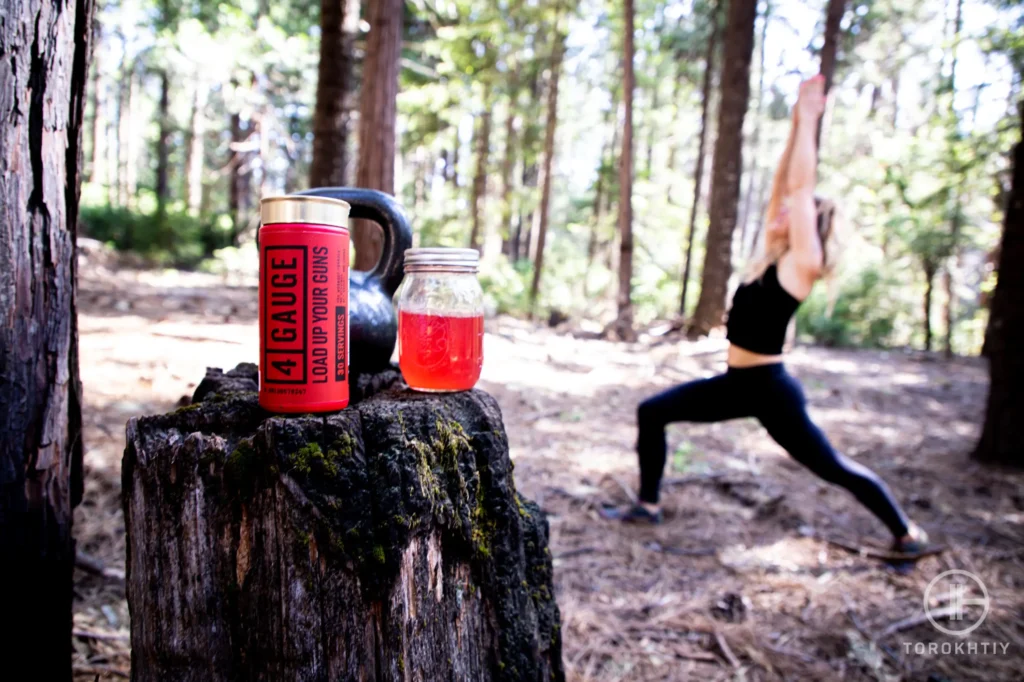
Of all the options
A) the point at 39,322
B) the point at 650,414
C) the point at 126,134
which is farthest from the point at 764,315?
the point at 126,134

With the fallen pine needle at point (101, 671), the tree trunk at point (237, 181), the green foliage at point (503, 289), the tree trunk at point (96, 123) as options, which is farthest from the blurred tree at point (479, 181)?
the fallen pine needle at point (101, 671)

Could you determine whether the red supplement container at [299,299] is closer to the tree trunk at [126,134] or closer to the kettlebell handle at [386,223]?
the kettlebell handle at [386,223]

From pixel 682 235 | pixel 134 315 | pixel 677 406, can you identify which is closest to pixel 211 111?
pixel 682 235

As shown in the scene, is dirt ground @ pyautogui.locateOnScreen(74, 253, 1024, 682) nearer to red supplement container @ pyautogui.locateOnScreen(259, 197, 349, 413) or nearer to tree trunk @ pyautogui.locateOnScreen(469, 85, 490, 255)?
red supplement container @ pyautogui.locateOnScreen(259, 197, 349, 413)

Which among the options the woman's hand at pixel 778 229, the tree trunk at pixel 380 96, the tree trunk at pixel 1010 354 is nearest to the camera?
the woman's hand at pixel 778 229

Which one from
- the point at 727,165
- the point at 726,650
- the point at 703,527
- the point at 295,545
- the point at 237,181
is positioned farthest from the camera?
the point at 237,181

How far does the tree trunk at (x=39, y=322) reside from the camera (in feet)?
4.28

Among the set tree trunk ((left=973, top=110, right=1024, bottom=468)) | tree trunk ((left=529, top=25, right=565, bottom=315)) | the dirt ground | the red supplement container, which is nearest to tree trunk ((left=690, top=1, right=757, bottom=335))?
the dirt ground

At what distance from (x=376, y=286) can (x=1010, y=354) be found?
17.0 feet

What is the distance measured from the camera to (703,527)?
12.0ft

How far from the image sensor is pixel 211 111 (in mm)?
28719

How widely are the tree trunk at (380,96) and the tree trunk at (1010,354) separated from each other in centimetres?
546

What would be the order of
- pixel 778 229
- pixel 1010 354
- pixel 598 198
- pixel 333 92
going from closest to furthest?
pixel 778 229, pixel 1010 354, pixel 333 92, pixel 598 198

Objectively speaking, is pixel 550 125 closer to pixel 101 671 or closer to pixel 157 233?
pixel 101 671
